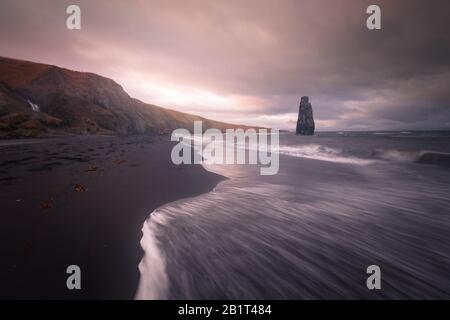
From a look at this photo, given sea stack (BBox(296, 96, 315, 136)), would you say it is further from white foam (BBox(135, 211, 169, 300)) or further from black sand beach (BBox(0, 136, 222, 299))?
white foam (BBox(135, 211, 169, 300))

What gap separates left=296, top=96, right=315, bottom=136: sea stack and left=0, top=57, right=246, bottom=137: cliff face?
86621 millimetres

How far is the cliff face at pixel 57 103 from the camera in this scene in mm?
28594

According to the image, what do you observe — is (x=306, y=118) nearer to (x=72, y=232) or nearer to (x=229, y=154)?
(x=229, y=154)

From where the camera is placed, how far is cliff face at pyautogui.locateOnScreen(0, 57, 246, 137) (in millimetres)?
28594

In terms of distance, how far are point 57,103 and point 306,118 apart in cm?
10696

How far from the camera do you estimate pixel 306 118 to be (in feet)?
355

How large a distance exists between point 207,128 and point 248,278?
160774 mm

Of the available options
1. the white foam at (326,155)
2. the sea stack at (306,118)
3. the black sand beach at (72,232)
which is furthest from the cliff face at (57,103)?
the sea stack at (306,118)

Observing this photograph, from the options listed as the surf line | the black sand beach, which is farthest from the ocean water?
the surf line

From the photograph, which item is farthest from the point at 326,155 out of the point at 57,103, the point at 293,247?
the point at 57,103

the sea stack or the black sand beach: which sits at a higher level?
the sea stack
